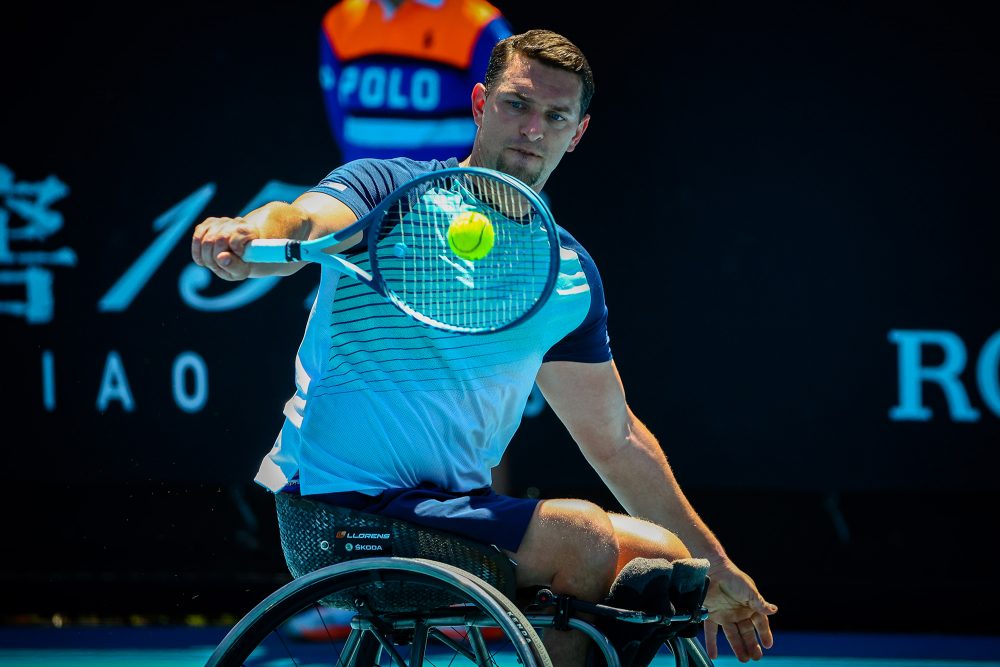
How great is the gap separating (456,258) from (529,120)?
385mm

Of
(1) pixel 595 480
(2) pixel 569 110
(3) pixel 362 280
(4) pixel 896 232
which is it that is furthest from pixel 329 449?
(4) pixel 896 232

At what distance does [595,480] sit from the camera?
4.64 metres

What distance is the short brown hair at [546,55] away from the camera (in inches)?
98.8

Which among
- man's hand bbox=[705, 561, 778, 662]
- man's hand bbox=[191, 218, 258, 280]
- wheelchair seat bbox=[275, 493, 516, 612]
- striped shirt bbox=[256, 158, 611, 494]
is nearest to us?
man's hand bbox=[191, 218, 258, 280]

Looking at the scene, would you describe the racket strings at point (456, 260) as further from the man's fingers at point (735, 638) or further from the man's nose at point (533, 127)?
the man's fingers at point (735, 638)

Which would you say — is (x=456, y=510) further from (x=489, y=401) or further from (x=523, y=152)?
(x=523, y=152)

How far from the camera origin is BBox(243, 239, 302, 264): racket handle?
77.4 inches

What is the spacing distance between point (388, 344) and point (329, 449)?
7.4 inches

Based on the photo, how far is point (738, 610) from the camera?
2502mm

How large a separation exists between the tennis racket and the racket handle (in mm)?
Answer: 155

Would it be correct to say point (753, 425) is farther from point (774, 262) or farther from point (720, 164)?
point (720, 164)

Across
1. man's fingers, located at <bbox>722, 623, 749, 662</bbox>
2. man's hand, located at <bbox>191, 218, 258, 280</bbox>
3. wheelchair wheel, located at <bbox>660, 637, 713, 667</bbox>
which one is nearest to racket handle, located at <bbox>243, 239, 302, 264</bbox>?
man's hand, located at <bbox>191, 218, 258, 280</bbox>

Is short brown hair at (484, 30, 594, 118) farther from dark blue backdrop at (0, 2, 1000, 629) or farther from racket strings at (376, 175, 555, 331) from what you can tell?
dark blue backdrop at (0, 2, 1000, 629)

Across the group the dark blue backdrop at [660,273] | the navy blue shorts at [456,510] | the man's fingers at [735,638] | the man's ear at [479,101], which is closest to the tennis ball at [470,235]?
the navy blue shorts at [456,510]
